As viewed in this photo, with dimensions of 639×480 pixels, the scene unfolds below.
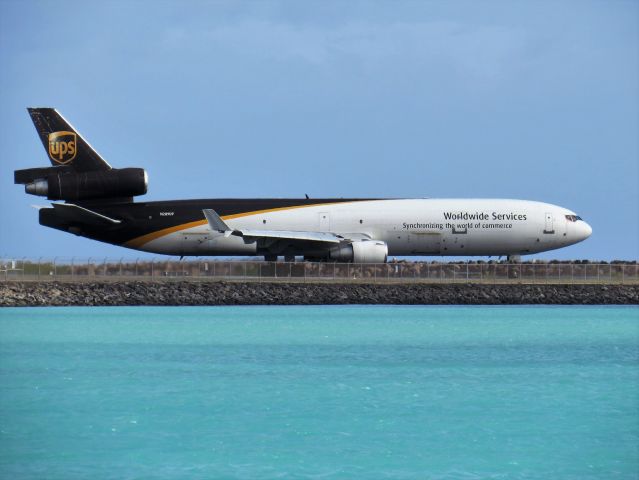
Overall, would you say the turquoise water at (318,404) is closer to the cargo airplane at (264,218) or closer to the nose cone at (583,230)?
the cargo airplane at (264,218)

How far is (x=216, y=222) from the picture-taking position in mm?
63562

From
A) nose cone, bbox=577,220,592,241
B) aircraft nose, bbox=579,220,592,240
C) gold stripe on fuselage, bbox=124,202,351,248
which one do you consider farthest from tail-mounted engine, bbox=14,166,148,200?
aircraft nose, bbox=579,220,592,240

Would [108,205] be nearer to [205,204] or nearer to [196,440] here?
[205,204]

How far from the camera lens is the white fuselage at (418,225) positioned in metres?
66.8

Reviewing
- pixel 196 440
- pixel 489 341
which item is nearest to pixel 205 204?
pixel 489 341

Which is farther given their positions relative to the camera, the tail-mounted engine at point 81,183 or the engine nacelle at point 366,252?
the tail-mounted engine at point 81,183

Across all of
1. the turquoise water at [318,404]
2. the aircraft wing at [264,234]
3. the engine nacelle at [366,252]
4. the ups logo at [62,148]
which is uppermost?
the ups logo at [62,148]

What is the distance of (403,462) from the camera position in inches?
969

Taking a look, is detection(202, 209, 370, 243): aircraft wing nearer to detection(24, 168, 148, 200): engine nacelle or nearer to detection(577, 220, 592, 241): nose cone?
detection(24, 168, 148, 200): engine nacelle

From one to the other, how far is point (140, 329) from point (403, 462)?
3242cm

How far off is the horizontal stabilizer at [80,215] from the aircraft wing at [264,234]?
672 centimetres

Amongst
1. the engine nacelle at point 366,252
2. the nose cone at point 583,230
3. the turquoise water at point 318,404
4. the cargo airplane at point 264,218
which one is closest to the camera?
the turquoise water at point 318,404

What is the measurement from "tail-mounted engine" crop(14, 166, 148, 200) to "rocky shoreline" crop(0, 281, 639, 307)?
610cm

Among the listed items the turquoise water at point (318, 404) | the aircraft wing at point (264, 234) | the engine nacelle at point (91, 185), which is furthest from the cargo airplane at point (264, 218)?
the turquoise water at point (318, 404)
